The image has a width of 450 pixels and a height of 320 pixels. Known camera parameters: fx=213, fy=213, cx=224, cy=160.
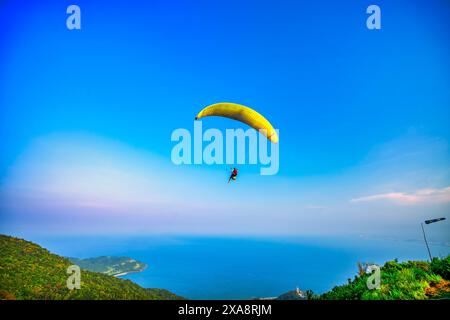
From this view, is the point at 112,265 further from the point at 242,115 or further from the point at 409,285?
the point at 409,285

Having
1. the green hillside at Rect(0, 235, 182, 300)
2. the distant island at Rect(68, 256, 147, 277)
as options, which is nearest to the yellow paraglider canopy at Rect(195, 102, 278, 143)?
the green hillside at Rect(0, 235, 182, 300)

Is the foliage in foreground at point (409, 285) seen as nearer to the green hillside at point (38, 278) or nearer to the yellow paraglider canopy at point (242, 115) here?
the yellow paraglider canopy at point (242, 115)

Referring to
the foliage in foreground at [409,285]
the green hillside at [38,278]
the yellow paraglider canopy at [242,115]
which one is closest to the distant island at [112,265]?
the green hillside at [38,278]
